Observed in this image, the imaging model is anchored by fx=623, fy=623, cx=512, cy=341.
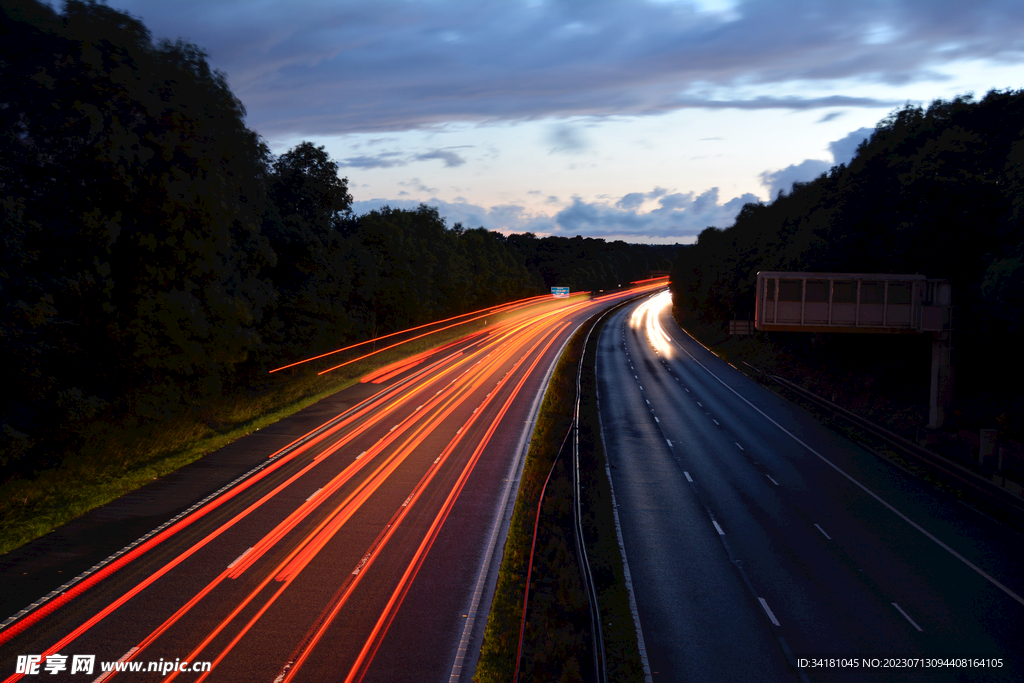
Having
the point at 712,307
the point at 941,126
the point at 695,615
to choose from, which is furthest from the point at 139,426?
the point at 712,307

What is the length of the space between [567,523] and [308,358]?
107 ft

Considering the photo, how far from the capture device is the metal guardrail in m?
20.7

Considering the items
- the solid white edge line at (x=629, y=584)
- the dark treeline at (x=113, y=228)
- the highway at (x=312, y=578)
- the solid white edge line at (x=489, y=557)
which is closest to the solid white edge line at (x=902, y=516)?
the solid white edge line at (x=629, y=584)

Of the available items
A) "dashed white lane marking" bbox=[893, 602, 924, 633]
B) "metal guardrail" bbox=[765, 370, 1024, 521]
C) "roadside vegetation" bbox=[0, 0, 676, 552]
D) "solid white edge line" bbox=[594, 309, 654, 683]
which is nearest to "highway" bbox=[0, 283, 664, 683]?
"solid white edge line" bbox=[594, 309, 654, 683]

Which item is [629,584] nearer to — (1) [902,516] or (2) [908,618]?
(2) [908,618]

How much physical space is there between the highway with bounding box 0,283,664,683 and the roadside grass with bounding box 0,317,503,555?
2247 mm

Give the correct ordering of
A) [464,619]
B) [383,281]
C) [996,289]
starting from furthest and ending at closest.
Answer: [383,281]
[996,289]
[464,619]

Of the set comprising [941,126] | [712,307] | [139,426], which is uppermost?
[941,126]

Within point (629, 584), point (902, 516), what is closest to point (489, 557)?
point (629, 584)

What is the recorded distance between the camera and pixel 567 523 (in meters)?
20.1

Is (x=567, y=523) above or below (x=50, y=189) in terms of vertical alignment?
below

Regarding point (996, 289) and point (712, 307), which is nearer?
point (996, 289)

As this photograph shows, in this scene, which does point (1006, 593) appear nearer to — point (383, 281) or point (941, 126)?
point (941, 126)

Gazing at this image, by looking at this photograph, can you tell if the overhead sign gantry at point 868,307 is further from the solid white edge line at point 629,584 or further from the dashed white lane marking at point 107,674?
the dashed white lane marking at point 107,674
